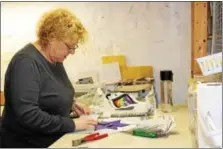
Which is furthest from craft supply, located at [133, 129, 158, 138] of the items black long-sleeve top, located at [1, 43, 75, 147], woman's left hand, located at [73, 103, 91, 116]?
woman's left hand, located at [73, 103, 91, 116]

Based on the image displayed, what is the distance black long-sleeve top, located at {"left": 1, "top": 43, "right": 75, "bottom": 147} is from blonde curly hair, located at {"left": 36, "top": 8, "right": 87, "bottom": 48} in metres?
0.08

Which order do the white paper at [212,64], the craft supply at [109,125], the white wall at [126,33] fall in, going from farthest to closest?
1. the white wall at [126,33]
2. the craft supply at [109,125]
3. the white paper at [212,64]

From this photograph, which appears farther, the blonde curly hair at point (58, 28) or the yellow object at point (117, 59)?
the yellow object at point (117, 59)

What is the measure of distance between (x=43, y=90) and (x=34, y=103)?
10cm

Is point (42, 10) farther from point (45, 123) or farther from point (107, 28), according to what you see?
point (45, 123)

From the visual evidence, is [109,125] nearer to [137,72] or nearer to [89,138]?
[89,138]

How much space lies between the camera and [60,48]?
1.61 meters

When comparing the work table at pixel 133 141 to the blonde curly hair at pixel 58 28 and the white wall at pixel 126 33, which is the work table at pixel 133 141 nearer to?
the blonde curly hair at pixel 58 28

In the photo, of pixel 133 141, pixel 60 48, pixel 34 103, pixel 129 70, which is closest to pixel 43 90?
pixel 34 103

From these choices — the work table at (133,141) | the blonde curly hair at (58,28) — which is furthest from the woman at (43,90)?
the work table at (133,141)

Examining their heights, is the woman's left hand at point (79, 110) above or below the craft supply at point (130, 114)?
above

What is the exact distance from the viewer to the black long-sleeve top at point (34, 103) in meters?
1.40

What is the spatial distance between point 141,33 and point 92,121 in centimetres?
114

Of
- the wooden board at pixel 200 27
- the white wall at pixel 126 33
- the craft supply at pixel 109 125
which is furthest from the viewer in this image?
the white wall at pixel 126 33
